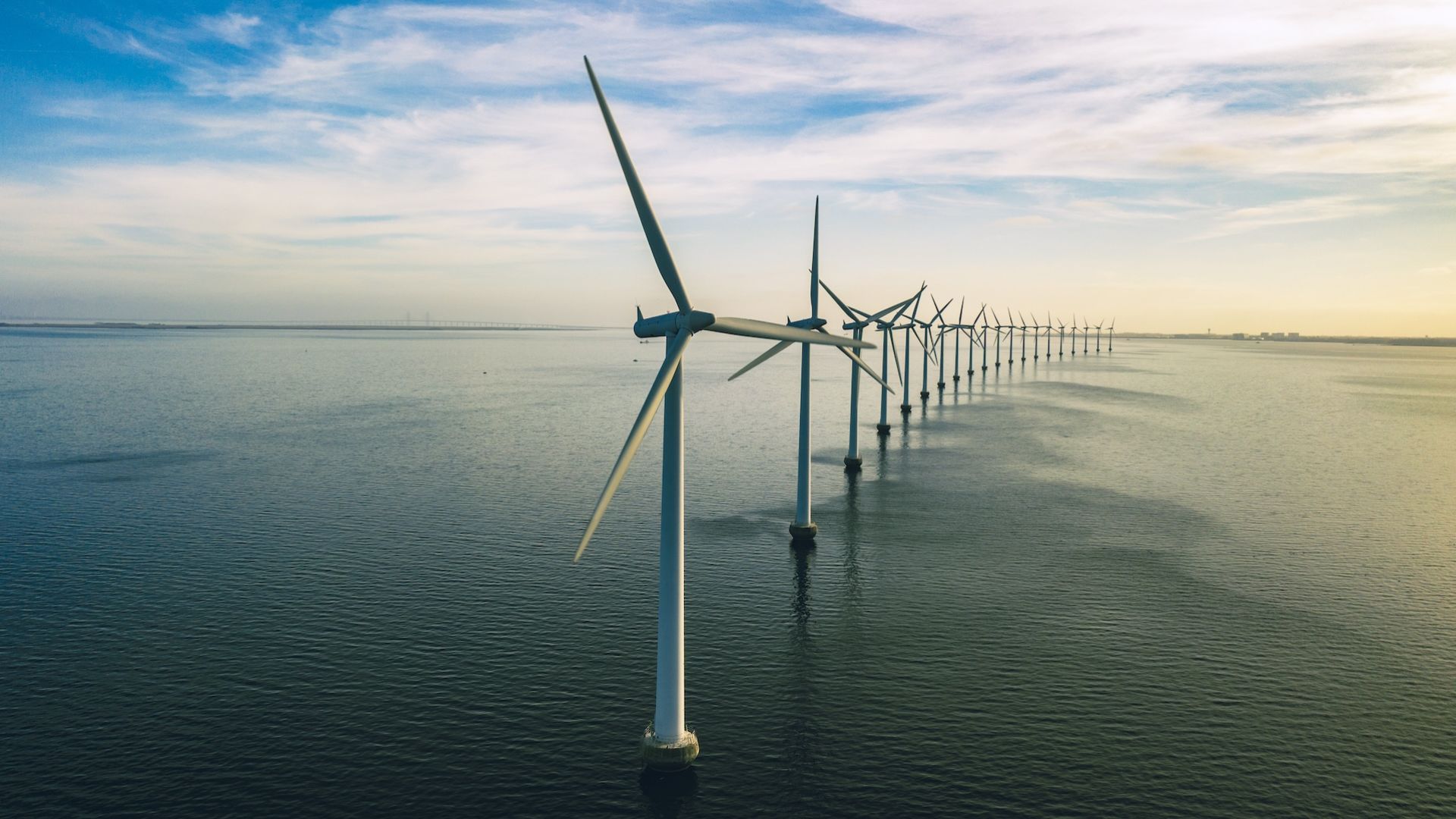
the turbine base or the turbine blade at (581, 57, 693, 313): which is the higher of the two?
the turbine blade at (581, 57, 693, 313)

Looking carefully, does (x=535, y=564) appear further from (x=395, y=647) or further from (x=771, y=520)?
(x=771, y=520)

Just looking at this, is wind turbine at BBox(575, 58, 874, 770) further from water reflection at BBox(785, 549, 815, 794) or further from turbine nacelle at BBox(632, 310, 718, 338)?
water reflection at BBox(785, 549, 815, 794)

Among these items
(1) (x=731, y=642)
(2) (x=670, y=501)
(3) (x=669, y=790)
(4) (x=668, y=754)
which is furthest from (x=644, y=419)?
(1) (x=731, y=642)

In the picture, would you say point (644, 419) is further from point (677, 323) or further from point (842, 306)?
point (842, 306)

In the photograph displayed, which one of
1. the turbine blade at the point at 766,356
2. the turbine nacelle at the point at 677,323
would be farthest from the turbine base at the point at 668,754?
Answer: the turbine blade at the point at 766,356

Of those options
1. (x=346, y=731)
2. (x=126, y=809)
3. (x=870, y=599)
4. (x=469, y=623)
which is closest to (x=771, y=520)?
(x=870, y=599)

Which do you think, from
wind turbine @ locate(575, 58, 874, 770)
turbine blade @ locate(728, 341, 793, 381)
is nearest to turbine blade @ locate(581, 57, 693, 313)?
wind turbine @ locate(575, 58, 874, 770)
